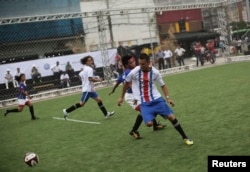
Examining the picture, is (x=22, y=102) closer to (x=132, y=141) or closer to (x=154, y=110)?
(x=132, y=141)

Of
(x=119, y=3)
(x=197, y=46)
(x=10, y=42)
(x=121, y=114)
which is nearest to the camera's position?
(x=121, y=114)

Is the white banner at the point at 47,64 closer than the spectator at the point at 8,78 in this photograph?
No

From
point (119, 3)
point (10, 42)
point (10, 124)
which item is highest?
point (119, 3)

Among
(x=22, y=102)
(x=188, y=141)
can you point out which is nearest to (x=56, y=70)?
(x=22, y=102)

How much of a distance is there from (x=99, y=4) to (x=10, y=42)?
14.0m

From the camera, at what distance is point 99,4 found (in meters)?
40.5

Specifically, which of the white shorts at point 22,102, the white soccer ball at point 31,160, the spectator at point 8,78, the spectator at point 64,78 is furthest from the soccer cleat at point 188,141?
the spectator at point 64,78

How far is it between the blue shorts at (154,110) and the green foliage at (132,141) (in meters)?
0.55

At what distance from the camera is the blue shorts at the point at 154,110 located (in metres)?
6.46

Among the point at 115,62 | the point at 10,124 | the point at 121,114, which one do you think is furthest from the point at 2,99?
the point at 121,114

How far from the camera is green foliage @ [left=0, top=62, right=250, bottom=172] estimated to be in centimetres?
560

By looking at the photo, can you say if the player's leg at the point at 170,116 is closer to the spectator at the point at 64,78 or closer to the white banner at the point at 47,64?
the white banner at the point at 47,64

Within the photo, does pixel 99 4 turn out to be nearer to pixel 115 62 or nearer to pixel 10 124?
pixel 115 62

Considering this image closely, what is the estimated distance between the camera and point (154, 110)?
6535 mm
